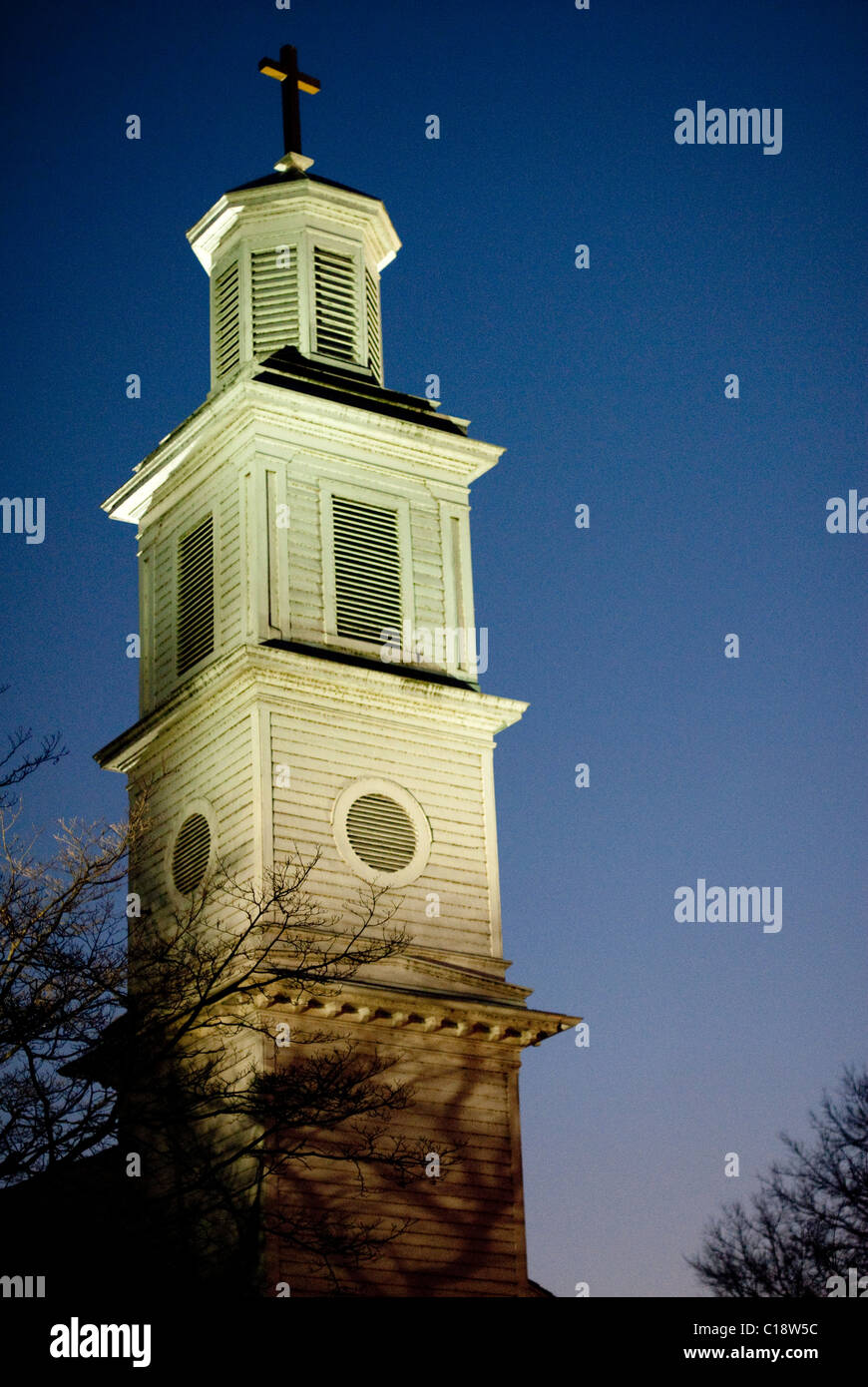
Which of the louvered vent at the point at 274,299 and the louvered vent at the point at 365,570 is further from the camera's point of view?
the louvered vent at the point at 274,299

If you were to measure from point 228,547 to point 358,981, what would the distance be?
8686mm

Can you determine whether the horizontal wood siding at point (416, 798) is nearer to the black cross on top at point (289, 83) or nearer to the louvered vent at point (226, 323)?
the louvered vent at point (226, 323)

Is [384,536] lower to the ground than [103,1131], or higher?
higher

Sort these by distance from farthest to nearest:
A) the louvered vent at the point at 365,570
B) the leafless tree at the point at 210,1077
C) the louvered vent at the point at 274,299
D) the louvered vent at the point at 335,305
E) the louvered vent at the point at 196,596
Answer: the louvered vent at the point at 335,305, the louvered vent at the point at 274,299, the louvered vent at the point at 196,596, the louvered vent at the point at 365,570, the leafless tree at the point at 210,1077

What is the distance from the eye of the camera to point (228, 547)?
3819 centimetres

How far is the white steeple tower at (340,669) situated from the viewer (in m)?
34.6

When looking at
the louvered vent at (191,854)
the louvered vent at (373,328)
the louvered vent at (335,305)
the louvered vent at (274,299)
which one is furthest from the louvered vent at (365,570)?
the louvered vent at (191,854)

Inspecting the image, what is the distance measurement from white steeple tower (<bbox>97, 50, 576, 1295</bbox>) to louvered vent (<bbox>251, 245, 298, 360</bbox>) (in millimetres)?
55

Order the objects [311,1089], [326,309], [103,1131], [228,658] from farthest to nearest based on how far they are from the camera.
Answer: [326,309] < [228,658] < [311,1089] < [103,1131]

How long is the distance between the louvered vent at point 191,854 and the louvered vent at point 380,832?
250 centimetres
